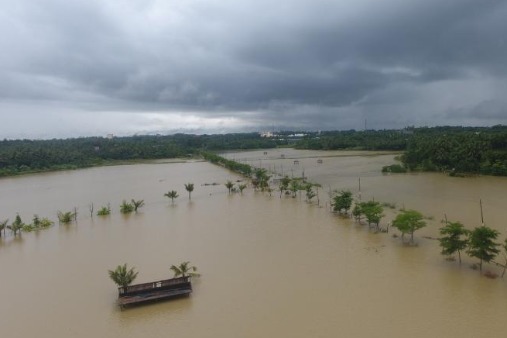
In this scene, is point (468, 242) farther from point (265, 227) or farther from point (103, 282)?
point (103, 282)

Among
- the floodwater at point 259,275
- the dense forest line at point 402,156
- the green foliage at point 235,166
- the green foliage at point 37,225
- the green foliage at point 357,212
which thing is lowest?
the floodwater at point 259,275

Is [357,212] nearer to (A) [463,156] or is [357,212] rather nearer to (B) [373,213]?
(B) [373,213]

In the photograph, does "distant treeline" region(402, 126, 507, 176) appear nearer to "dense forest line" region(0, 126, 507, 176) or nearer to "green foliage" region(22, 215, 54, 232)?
Result: "dense forest line" region(0, 126, 507, 176)

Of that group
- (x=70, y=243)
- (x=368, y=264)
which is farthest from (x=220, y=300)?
(x=70, y=243)

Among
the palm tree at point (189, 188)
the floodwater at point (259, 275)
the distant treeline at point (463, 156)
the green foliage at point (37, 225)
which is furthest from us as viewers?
the distant treeline at point (463, 156)

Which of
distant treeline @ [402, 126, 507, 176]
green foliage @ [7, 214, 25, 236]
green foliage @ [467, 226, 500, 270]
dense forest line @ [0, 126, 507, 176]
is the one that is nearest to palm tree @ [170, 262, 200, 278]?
green foliage @ [467, 226, 500, 270]

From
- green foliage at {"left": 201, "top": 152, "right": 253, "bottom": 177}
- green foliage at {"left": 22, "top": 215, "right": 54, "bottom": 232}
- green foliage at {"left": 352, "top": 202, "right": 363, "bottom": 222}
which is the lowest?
green foliage at {"left": 22, "top": 215, "right": 54, "bottom": 232}

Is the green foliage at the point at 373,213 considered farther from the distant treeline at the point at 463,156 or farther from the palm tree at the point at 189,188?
the distant treeline at the point at 463,156

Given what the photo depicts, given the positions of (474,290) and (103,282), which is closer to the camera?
(474,290)

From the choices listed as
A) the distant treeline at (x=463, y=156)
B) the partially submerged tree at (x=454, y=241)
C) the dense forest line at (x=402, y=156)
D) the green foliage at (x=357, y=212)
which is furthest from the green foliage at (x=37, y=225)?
the dense forest line at (x=402, y=156)
